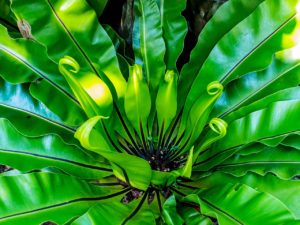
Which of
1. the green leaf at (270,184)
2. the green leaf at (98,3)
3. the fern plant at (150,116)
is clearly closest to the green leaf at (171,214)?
the fern plant at (150,116)

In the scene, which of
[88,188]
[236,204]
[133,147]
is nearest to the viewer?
[236,204]

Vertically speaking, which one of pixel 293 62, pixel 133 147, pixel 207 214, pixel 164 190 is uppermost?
pixel 293 62

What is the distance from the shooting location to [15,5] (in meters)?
0.95

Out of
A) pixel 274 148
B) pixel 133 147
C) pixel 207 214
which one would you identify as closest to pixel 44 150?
pixel 133 147

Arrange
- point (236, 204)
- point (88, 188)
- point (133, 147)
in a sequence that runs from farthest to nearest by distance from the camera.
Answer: point (133, 147) → point (88, 188) → point (236, 204)

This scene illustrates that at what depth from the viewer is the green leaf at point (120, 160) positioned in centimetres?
77

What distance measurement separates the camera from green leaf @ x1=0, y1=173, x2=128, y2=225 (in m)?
0.85

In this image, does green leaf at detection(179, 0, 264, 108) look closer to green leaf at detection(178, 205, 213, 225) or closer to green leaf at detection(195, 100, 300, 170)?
green leaf at detection(195, 100, 300, 170)

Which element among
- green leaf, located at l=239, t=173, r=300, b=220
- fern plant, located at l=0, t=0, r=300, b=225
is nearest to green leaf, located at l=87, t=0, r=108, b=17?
fern plant, located at l=0, t=0, r=300, b=225

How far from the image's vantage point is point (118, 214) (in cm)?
90

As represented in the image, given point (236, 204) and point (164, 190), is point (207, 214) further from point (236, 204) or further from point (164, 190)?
point (164, 190)

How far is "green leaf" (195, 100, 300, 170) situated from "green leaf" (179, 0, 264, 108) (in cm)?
19

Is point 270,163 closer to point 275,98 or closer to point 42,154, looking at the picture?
point 275,98

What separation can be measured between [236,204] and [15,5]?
61cm
